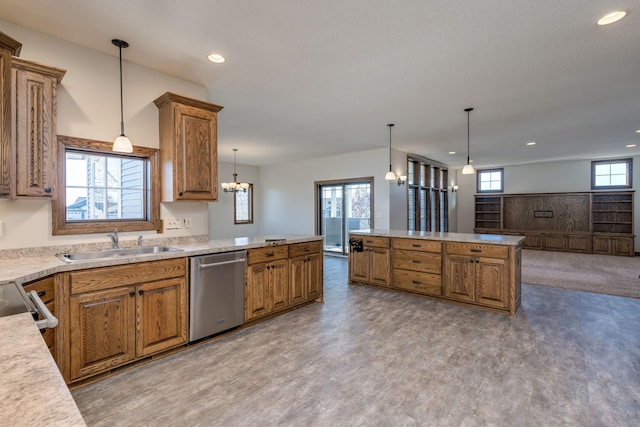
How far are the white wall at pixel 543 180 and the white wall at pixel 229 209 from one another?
22.8 ft

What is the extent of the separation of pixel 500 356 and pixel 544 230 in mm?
8141

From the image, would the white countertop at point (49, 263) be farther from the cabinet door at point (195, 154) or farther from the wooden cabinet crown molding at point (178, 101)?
the wooden cabinet crown molding at point (178, 101)

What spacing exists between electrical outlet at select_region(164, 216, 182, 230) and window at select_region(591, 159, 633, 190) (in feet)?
34.7

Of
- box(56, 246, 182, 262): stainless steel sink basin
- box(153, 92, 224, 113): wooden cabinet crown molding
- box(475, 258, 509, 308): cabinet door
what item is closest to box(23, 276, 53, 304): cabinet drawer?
box(56, 246, 182, 262): stainless steel sink basin

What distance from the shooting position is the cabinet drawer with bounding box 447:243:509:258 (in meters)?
3.70

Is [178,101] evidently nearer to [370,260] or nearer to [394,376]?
[394,376]

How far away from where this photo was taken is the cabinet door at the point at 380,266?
4.73 m

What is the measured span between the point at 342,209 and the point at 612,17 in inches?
237

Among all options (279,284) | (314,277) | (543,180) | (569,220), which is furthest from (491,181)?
(279,284)

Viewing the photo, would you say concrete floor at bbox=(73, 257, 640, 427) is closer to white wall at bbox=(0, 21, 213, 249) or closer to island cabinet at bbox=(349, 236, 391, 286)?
island cabinet at bbox=(349, 236, 391, 286)

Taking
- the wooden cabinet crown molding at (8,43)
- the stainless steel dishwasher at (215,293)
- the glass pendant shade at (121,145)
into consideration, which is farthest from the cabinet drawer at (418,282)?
the wooden cabinet crown molding at (8,43)

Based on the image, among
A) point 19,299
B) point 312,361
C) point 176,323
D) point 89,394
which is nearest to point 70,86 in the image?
point 19,299

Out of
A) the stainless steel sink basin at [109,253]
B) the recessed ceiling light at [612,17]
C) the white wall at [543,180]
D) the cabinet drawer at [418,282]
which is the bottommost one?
the cabinet drawer at [418,282]

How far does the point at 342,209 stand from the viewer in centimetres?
789
